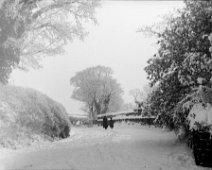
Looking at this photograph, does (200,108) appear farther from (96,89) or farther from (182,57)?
(96,89)

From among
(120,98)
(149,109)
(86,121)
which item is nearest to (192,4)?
(149,109)

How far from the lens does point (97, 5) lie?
23.5 m

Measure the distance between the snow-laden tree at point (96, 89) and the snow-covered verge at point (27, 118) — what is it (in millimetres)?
41528

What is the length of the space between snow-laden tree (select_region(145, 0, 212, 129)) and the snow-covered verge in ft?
20.8

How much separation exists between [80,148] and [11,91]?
20.8 ft

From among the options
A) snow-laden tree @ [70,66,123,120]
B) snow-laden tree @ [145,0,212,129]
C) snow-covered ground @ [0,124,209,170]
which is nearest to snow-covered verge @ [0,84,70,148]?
snow-covered ground @ [0,124,209,170]

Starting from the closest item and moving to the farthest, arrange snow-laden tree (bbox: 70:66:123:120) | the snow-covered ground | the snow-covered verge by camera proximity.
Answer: the snow-covered ground → the snow-covered verge → snow-laden tree (bbox: 70:66:123:120)

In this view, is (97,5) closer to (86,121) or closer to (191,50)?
(191,50)

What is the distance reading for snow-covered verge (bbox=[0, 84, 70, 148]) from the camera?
15.4 m

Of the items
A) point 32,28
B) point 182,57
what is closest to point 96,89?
point 32,28

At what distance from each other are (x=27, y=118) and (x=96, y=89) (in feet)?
155

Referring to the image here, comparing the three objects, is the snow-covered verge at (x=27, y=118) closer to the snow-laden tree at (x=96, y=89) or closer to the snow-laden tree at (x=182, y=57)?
the snow-laden tree at (x=182, y=57)

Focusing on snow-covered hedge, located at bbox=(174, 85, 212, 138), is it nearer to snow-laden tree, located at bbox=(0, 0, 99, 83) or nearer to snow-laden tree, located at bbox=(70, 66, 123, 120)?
snow-laden tree, located at bbox=(0, 0, 99, 83)

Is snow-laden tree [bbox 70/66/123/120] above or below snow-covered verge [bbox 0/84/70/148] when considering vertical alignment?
above
